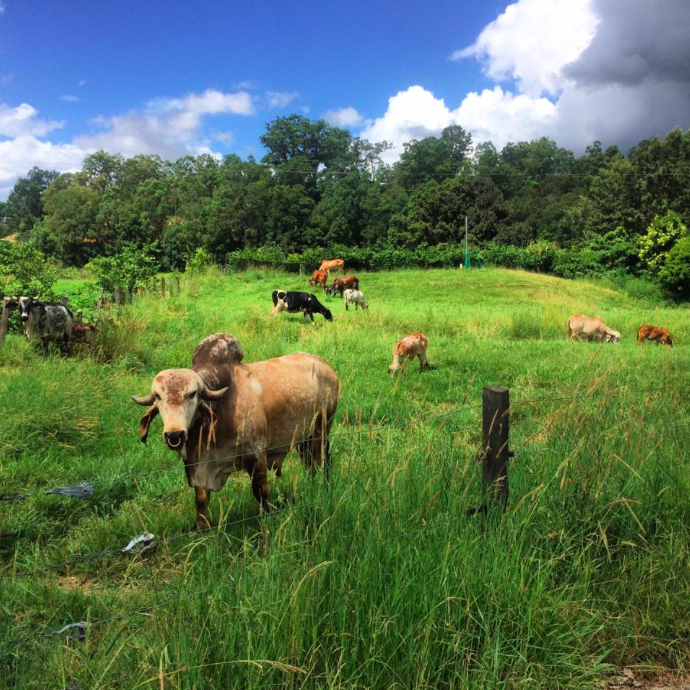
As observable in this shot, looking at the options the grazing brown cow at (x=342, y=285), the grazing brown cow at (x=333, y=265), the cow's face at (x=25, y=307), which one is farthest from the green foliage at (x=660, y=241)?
the cow's face at (x=25, y=307)

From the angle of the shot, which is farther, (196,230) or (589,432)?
(196,230)

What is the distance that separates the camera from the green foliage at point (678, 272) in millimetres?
26969

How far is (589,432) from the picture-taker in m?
3.97

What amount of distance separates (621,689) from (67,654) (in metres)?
2.35

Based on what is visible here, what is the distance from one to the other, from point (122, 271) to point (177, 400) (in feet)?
58.1

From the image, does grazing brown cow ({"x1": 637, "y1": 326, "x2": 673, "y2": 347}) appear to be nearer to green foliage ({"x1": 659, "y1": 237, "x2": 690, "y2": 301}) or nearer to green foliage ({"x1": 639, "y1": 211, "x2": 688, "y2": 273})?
green foliage ({"x1": 659, "y1": 237, "x2": 690, "y2": 301})

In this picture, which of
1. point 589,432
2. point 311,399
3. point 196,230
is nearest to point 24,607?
point 311,399

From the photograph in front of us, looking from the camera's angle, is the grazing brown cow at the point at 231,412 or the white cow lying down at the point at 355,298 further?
the white cow lying down at the point at 355,298

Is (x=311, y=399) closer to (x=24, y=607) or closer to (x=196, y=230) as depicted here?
(x=24, y=607)

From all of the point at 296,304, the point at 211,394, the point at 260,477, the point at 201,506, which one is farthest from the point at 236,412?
the point at 296,304

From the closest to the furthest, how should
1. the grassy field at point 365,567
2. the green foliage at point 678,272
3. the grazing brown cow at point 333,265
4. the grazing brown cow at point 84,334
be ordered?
1. the grassy field at point 365,567
2. the grazing brown cow at point 84,334
3. the green foliage at point 678,272
4. the grazing brown cow at point 333,265

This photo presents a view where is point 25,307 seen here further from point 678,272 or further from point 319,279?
point 678,272

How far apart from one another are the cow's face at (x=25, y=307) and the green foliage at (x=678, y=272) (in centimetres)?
2736

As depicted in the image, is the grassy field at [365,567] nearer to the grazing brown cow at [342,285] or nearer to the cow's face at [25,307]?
the cow's face at [25,307]
